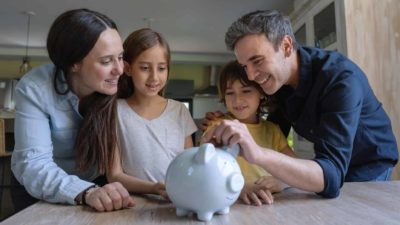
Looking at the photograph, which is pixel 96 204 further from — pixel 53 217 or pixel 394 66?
pixel 394 66

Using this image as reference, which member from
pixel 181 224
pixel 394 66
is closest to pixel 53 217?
pixel 181 224

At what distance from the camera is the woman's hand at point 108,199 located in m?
0.62

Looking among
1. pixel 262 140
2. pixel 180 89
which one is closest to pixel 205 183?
pixel 262 140

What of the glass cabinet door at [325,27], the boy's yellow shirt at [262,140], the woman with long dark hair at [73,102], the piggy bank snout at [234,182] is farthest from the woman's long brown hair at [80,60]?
the glass cabinet door at [325,27]

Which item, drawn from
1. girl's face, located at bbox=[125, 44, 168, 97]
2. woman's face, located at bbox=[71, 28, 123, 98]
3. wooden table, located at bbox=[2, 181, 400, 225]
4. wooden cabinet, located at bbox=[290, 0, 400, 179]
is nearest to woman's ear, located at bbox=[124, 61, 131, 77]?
girl's face, located at bbox=[125, 44, 168, 97]

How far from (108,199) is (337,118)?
0.53 m

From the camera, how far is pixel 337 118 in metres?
0.76

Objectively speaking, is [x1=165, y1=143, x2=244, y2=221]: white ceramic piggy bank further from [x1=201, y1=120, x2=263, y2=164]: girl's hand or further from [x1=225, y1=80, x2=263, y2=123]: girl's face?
[x1=225, y1=80, x2=263, y2=123]: girl's face

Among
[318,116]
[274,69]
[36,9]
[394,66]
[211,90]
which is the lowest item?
[318,116]

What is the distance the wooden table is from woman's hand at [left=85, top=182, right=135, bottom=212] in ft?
0.05

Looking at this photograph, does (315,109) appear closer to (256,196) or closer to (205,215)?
(256,196)

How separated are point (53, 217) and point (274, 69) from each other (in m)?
0.67

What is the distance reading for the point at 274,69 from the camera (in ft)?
3.10

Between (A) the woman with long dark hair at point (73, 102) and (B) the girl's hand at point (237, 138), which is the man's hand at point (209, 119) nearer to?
(A) the woman with long dark hair at point (73, 102)
